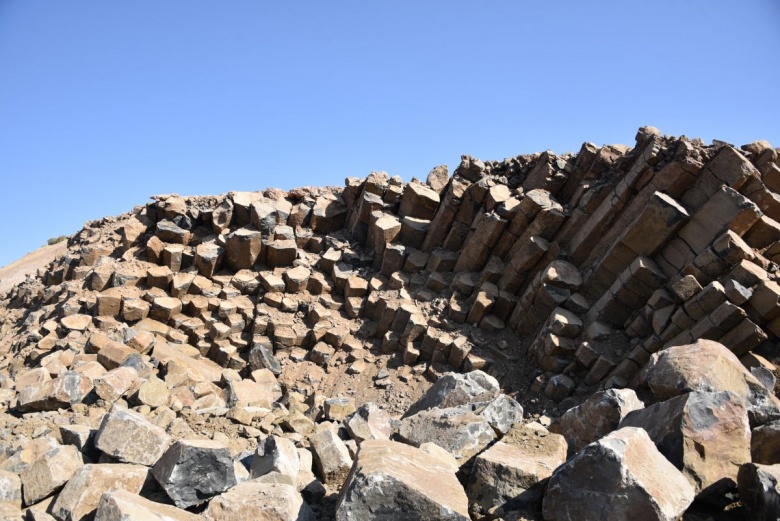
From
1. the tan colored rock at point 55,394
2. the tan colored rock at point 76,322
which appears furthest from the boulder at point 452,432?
the tan colored rock at point 76,322

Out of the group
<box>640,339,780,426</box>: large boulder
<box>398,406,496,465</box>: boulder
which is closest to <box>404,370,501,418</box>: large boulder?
<box>398,406,496,465</box>: boulder

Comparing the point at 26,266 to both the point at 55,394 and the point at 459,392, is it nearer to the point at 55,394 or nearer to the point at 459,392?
the point at 55,394

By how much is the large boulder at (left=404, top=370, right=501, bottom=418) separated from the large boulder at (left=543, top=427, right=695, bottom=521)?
3.73m

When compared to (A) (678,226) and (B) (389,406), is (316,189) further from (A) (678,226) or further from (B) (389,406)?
(A) (678,226)

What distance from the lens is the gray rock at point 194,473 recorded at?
568 centimetres

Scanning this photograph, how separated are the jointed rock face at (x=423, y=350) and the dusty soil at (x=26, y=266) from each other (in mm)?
10898

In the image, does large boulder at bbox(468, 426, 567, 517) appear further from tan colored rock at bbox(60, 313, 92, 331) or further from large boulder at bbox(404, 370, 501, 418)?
tan colored rock at bbox(60, 313, 92, 331)

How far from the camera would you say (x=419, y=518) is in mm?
4547

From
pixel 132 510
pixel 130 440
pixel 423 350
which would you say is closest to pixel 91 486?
pixel 130 440

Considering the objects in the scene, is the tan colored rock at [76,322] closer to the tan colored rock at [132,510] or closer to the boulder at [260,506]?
the tan colored rock at [132,510]

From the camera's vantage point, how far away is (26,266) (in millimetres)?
31266

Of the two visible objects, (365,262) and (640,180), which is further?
(365,262)

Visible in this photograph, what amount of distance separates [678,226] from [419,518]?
9.40 metres

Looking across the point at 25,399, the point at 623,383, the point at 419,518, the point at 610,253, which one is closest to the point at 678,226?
the point at 610,253
